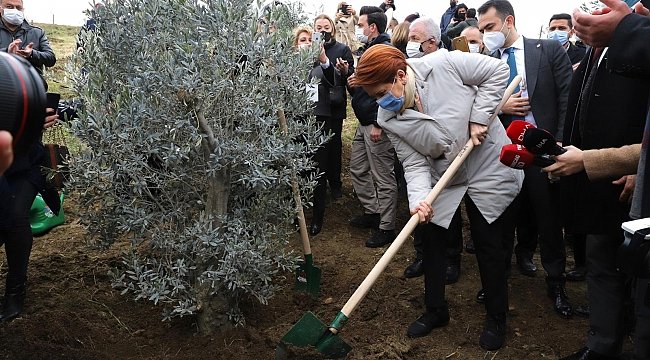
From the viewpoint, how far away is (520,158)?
121 inches

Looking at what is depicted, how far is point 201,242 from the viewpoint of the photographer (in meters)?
3.32

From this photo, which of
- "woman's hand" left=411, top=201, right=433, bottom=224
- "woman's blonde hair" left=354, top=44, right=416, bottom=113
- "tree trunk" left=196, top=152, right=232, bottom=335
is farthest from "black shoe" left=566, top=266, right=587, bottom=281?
"tree trunk" left=196, top=152, right=232, bottom=335

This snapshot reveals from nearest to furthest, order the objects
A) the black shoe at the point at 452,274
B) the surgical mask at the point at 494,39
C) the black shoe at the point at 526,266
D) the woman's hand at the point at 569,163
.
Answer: the woman's hand at the point at 569,163 < the surgical mask at the point at 494,39 < the black shoe at the point at 452,274 < the black shoe at the point at 526,266

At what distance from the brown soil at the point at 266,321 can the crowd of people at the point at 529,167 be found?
0.14 meters

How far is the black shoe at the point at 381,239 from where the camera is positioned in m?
5.30

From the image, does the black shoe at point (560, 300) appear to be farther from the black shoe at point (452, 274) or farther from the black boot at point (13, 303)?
the black boot at point (13, 303)

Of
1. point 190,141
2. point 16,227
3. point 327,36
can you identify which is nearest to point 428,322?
point 190,141

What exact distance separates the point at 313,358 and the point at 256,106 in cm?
154

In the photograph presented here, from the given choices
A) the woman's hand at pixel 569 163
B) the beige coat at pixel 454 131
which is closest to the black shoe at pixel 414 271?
the beige coat at pixel 454 131

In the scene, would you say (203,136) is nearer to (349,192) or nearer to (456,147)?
(456,147)

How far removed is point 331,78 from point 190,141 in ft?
8.57

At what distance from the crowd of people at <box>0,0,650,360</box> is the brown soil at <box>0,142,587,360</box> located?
141mm

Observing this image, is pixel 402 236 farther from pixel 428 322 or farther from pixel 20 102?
pixel 20 102

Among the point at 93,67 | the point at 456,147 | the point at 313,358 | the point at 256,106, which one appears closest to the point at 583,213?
the point at 456,147
